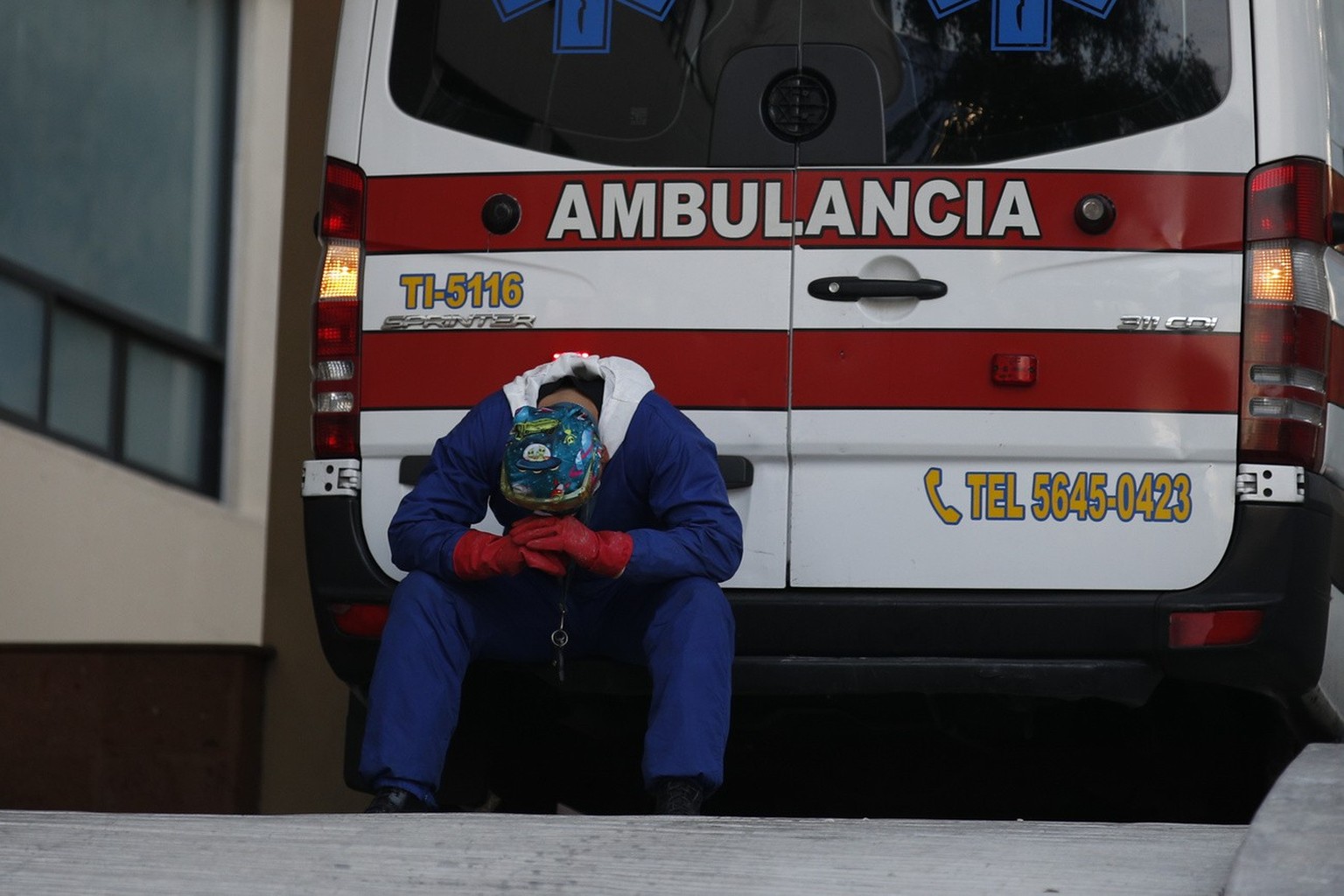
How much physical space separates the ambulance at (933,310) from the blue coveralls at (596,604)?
16 cm

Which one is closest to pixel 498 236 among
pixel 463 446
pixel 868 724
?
pixel 463 446

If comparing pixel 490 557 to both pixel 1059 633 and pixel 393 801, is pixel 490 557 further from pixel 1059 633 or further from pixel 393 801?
pixel 1059 633

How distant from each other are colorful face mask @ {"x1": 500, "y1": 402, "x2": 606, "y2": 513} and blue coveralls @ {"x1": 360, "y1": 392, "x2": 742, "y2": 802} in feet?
0.49

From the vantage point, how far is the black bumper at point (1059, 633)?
14.3ft

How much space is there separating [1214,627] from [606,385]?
132 cm

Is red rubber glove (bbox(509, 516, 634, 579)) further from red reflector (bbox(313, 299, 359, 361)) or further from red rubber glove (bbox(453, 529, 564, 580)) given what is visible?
red reflector (bbox(313, 299, 359, 361))

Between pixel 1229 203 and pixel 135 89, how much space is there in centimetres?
478

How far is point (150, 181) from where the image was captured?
8.01 metres

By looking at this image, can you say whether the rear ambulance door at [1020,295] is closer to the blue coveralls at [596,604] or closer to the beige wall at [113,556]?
the blue coveralls at [596,604]

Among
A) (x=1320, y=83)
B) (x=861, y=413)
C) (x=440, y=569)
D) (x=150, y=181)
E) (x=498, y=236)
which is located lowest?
(x=440, y=569)

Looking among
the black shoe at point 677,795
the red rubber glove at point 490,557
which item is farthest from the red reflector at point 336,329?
the black shoe at point 677,795

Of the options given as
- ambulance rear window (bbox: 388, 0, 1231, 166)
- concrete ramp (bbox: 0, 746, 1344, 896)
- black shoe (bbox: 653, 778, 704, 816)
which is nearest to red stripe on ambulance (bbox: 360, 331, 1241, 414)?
ambulance rear window (bbox: 388, 0, 1231, 166)

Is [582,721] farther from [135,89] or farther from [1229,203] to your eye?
[135,89]

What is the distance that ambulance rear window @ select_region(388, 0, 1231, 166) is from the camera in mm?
4453
